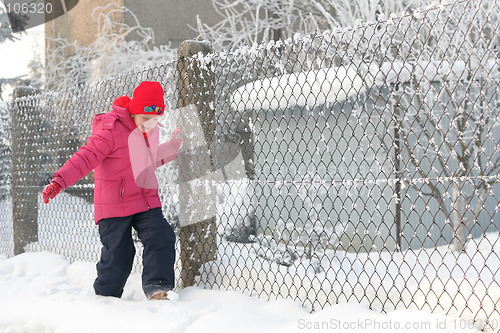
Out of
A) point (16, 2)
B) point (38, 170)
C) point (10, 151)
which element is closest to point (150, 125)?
point (38, 170)

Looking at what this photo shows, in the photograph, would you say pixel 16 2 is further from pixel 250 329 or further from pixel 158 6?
pixel 250 329

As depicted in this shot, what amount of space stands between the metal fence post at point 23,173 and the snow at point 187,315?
185cm

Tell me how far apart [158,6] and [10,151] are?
26.0 feet

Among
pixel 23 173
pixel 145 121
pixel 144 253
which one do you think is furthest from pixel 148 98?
pixel 23 173

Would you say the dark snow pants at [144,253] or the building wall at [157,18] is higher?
the building wall at [157,18]

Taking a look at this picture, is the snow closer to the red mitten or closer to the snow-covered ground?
the snow-covered ground

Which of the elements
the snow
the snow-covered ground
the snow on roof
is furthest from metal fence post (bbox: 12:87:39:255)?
the snow on roof

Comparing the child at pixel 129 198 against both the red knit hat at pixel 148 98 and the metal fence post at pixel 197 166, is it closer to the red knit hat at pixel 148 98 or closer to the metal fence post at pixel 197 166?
the red knit hat at pixel 148 98

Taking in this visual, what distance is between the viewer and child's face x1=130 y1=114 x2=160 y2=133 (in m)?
3.51

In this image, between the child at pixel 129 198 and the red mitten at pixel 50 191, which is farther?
the child at pixel 129 198

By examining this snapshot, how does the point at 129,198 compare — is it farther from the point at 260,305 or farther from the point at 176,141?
the point at 260,305

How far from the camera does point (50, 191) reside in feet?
9.92

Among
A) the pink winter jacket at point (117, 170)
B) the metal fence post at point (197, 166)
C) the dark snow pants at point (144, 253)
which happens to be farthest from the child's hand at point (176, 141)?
the dark snow pants at point (144, 253)

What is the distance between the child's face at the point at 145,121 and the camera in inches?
138
